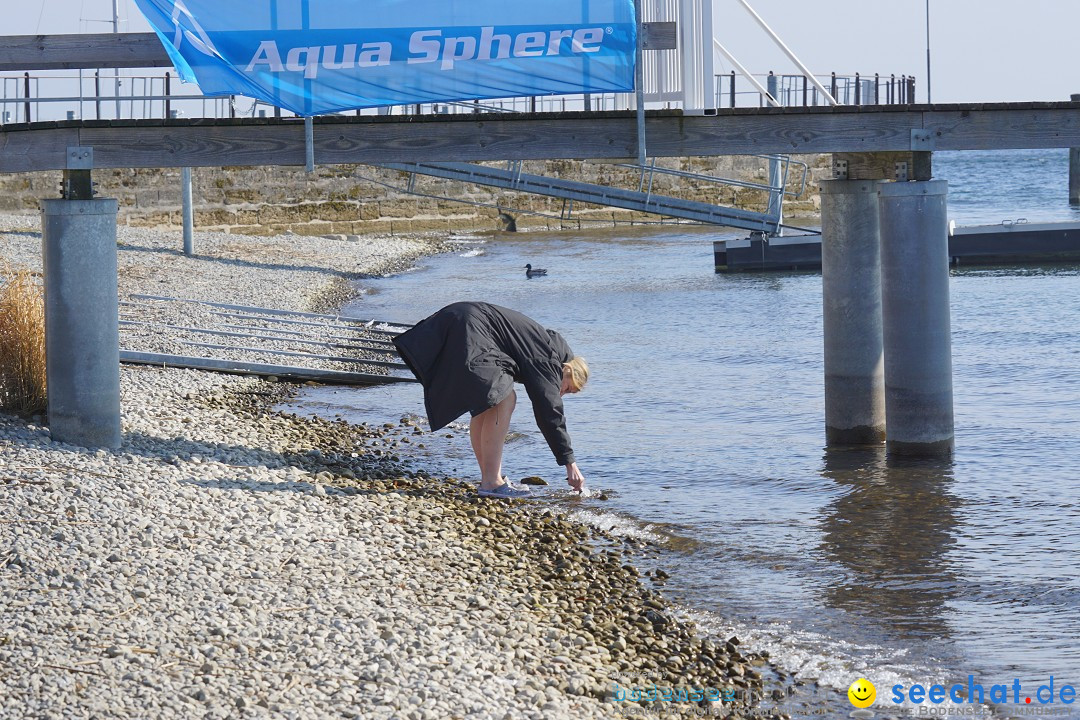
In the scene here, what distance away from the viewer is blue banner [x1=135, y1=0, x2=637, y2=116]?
376 inches

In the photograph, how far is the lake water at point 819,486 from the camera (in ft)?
22.8

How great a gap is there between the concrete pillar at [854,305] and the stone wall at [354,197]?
23.0 m

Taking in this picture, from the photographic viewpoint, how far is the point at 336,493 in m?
8.80

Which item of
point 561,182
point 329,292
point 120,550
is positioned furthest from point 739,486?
point 561,182

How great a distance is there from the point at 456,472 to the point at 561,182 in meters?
17.8

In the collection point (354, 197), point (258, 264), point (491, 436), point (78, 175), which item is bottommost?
point (491, 436)

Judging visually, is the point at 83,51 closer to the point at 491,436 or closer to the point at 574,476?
the point at 491,436

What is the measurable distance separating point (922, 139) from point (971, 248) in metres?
20.4

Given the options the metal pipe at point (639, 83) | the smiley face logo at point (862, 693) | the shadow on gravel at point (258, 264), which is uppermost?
the metal pipe at point (639, 83)

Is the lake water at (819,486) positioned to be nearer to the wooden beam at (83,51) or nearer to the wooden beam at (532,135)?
the wooden beam at (532,135)

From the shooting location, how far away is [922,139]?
9.96 meters

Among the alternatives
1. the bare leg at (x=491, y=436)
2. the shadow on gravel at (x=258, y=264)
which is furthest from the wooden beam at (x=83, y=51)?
the shadow on gravel at (x=258, y=264)

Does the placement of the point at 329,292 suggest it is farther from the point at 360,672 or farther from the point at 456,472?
the point at 360,672

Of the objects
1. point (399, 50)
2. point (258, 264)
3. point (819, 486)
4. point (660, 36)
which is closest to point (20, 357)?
point (399, 50)
